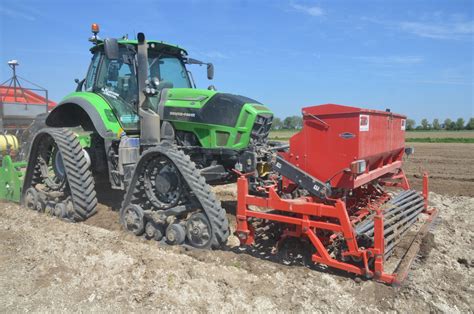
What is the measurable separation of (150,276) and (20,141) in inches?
361

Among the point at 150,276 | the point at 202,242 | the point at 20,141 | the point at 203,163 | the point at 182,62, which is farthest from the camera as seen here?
the point at 20,141

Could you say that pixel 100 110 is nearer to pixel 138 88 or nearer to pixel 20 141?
pixel 138 88

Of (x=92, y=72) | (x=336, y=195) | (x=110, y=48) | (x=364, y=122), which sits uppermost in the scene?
(x=110, y=48)

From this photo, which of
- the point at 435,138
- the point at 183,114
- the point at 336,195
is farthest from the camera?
the point at 435,138

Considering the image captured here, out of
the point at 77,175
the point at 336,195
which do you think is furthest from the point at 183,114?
the point at 336,195

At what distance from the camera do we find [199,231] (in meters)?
4.45

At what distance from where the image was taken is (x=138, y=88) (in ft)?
18.6

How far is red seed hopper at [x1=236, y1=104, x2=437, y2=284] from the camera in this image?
370cm

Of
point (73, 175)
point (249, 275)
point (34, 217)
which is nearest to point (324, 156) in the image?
point (249, 275)

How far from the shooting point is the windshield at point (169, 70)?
6015 millimetres

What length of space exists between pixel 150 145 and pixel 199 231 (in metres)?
1.71

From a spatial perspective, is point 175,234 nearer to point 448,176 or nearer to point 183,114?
point 183,114

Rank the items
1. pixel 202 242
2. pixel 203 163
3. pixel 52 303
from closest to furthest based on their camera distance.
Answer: pixel 52 303, pixel 202 242, pixel 203 163

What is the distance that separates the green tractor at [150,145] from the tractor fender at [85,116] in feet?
0.05
